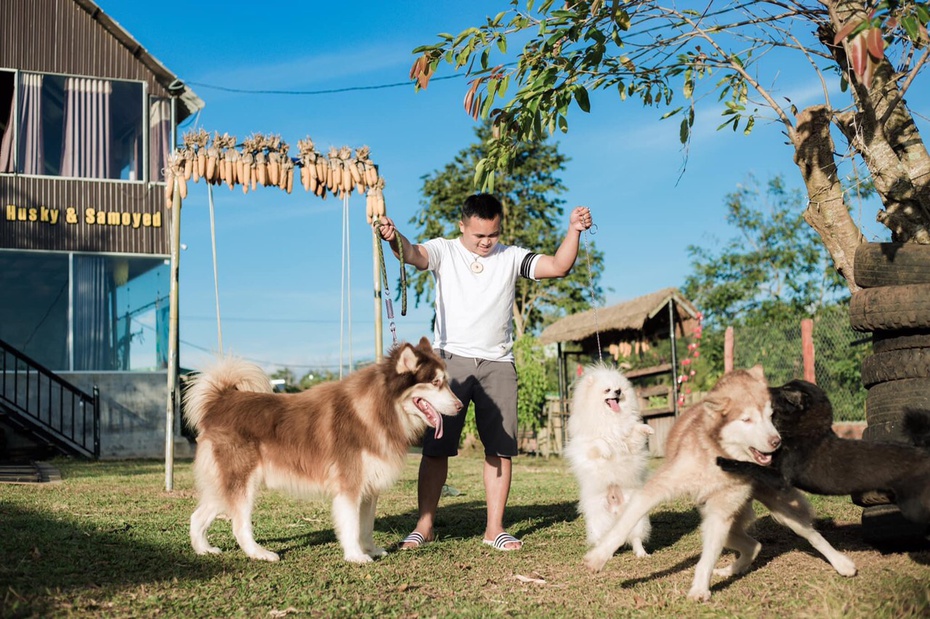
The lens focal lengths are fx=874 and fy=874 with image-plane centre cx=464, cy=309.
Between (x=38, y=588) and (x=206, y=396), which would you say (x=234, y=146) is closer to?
(x=206, y=396)

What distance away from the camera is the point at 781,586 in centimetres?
445

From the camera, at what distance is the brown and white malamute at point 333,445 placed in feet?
17.4

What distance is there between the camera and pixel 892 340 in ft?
17.2

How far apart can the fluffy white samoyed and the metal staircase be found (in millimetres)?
12874

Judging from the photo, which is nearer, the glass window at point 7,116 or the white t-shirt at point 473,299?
the white t-shirt at point 473,299

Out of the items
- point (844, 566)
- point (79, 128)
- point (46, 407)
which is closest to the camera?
point (844, 566)

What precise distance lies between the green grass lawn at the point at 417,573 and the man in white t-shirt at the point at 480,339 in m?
0.43

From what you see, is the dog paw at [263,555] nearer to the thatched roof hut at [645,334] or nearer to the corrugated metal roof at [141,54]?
the thatched roof hut at [645,334]

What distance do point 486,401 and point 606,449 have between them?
2.85ft

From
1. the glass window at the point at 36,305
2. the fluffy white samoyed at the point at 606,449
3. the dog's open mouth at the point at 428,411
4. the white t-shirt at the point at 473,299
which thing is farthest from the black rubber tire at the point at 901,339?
the glass window at the point at 36,305

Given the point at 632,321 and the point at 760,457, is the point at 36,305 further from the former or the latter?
the point at 760,457

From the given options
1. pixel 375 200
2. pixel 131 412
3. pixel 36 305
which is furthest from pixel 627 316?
pixel 36 305

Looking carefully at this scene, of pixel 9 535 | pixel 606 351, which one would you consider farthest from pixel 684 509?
pixel 606 351

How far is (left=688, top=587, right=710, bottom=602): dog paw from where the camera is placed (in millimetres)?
4203
